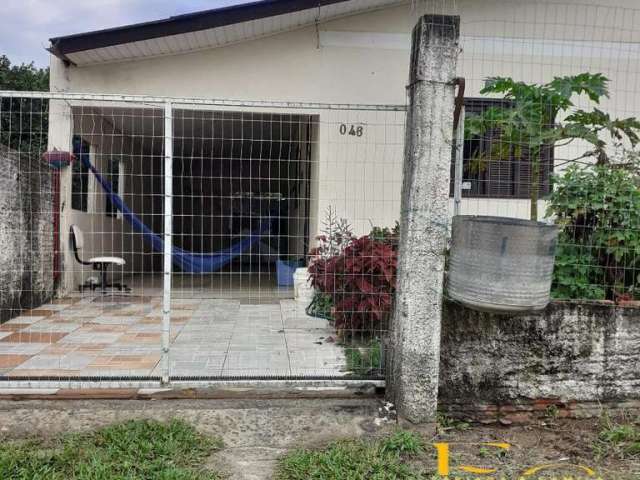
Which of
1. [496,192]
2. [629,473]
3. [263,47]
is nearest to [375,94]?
[263,47]

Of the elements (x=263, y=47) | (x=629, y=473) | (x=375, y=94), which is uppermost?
(x=263, y=47)

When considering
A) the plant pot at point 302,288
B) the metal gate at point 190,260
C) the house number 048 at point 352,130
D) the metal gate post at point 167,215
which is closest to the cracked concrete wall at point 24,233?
the metal gate at point 190,260

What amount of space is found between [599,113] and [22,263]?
18.4 ft

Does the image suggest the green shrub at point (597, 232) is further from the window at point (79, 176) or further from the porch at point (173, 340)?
the window at point (79, 176)

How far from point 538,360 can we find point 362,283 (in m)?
1.56

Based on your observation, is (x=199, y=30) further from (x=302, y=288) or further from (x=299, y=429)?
(x=299, y=429)

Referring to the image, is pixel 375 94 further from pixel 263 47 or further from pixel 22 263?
pixel 22 263

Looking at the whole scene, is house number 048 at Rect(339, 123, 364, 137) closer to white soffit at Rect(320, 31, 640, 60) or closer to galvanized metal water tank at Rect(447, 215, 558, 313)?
white soffit at Rect(320, 31, 640, 60)

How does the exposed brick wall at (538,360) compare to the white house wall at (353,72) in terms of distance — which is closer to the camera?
the exposed brick wall at (538,360)

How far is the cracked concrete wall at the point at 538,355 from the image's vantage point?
10.5 ft

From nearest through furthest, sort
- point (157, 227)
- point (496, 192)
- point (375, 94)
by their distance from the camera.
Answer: point (496, 192) < point (375, 94) < point (157, 227)

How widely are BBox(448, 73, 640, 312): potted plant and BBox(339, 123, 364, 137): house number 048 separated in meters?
3.31

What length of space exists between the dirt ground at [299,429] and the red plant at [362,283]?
1102mm

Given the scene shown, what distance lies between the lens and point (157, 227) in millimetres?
10992
